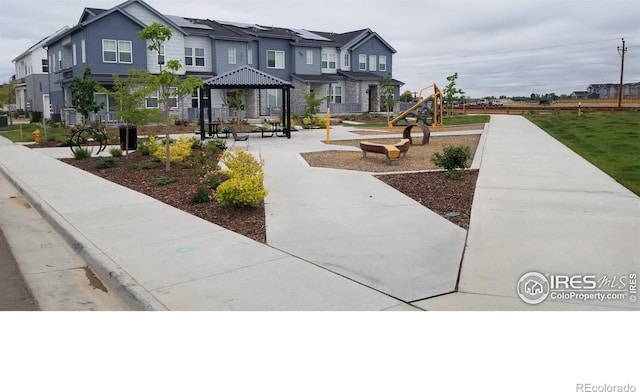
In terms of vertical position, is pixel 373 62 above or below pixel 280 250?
above

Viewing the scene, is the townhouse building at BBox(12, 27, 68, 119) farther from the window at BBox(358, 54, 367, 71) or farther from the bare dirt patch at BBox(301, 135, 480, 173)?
the bare dirt patch at BBox(301, 135, 480, 173)

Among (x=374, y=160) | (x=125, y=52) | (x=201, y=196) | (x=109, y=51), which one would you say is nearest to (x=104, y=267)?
(x=201, y=196)

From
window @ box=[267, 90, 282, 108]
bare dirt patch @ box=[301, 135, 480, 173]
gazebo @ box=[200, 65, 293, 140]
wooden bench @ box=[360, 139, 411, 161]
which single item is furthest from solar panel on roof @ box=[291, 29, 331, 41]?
wooden bench @ box=[360, 139, 411, 161]

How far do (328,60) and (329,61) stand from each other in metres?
0.12

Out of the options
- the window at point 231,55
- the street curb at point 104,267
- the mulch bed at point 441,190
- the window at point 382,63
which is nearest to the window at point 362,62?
the window at point 382,63

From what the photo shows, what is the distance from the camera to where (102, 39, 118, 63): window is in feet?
114

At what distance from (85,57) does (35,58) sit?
18.8m

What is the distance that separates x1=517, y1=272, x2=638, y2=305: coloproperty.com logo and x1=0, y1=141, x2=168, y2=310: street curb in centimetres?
336

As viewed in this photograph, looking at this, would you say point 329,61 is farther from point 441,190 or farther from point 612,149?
point 441,190

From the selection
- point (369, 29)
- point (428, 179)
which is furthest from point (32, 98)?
point (428, 179)

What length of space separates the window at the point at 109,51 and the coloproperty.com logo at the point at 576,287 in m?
34.2

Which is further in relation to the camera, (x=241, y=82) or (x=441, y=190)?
(x=241, y=82)

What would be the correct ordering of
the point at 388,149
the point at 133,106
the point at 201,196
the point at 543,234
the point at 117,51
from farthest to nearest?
the point at 117,51, the point at 133,106, the point at 388,149, the point at 201,196, the point at 543,234

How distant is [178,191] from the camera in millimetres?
10797
